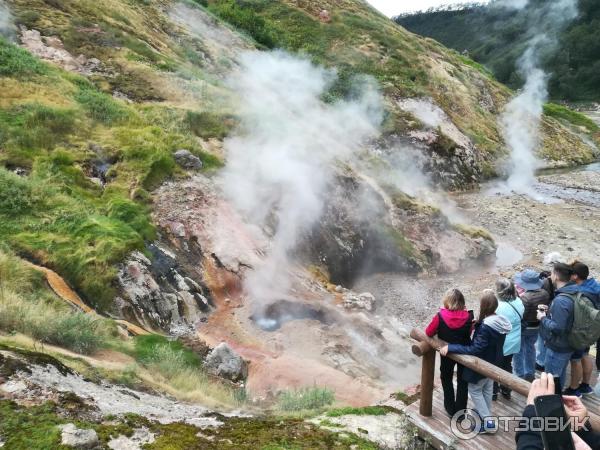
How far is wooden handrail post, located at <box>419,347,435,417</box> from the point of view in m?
4.73

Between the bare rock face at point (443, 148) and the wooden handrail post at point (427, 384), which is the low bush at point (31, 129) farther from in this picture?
the bare rock face at point (443, 148)

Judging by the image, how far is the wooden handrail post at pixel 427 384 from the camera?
4727 mm

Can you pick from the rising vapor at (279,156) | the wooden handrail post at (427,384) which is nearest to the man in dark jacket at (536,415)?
the wooden handrail post at (427,384)

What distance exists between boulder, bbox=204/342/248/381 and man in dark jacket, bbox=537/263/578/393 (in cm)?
433

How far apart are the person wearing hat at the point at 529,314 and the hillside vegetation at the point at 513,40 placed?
6950 cm

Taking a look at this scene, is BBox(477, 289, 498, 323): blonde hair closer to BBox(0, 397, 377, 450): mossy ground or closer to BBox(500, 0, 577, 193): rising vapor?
BBox(0, 397, 377, 450): mossy ground

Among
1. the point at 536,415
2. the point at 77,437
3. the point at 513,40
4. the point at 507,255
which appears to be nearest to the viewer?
the point at 536,415

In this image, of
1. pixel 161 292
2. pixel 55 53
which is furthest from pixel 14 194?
pixel 55 53

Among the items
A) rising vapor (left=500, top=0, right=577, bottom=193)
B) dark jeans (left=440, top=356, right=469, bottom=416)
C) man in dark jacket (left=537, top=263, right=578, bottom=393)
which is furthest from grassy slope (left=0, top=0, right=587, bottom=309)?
rising vapor (left=500, top=0, right=577, bottom=193)

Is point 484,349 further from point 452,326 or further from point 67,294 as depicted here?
point 67,294

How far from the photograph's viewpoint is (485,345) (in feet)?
14.1

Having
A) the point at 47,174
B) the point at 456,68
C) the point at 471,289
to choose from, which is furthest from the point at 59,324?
the point at 456,68

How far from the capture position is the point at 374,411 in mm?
5438

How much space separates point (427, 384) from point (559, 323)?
4.66ft
